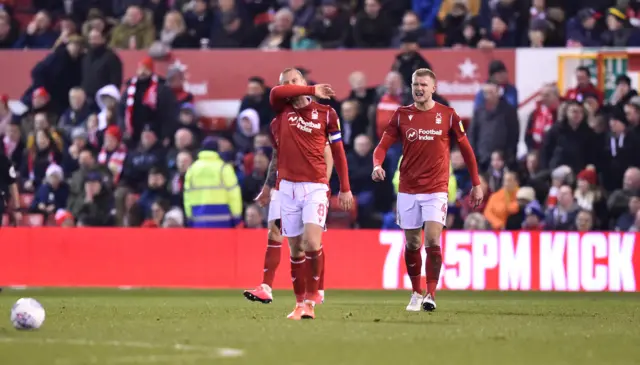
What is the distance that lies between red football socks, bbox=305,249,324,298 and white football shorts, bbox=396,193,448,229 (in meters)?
1.89

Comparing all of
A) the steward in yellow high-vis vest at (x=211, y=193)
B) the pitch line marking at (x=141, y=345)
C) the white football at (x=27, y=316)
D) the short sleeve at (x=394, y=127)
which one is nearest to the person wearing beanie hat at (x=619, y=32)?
the steward in yellow high-vis vest at (x=211, y=193)

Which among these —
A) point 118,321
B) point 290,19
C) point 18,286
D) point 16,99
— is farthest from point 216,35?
point 118,321

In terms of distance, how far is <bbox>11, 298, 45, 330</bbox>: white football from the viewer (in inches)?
469

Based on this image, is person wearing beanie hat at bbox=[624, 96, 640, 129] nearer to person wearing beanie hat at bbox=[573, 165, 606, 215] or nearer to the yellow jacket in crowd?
person wearing beanie hat at bbox=[573, 165, 606, 215]

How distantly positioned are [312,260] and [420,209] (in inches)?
82.3

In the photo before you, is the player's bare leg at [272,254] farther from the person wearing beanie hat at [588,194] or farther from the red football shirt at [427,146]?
the person wearing beanie hat at [588,194]

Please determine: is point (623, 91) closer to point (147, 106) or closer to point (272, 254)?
point (147, 106)

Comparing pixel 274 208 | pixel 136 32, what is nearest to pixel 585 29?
pixel 136 32

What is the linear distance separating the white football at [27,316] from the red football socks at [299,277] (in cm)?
256

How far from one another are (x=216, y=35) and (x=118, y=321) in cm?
1283

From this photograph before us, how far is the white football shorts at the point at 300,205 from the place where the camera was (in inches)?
523

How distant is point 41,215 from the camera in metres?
23.5

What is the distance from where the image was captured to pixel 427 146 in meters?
15.0

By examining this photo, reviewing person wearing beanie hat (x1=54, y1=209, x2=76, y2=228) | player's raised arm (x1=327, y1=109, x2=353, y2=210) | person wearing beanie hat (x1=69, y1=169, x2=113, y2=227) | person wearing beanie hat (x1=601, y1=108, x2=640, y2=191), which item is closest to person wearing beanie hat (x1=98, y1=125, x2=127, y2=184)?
person wearing beanie hat (x1=69, y1=169, x2=113, y2=227)
